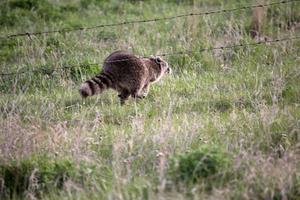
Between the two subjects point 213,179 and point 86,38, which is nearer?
point 213,179

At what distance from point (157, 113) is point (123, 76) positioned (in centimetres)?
109

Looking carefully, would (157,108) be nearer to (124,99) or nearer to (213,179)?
(124,99)

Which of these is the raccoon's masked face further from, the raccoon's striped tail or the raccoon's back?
the raccoon's striped tail

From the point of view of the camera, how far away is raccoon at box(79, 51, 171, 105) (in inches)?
316

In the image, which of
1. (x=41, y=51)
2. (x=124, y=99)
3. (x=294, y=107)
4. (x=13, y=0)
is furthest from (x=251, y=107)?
(x=13, y=0)

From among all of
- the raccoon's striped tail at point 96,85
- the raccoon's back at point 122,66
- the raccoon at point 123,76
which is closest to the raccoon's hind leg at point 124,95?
the raccoon at point 123,76

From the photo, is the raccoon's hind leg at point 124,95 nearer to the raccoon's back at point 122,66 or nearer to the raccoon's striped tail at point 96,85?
the raccoon's back at point 122,66

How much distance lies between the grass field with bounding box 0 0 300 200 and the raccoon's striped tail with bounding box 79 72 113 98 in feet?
0.62

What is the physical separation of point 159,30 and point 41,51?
7.72 feet

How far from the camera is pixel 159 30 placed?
37.3 ft

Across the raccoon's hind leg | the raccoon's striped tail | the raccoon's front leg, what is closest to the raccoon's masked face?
the raccoon's front leg

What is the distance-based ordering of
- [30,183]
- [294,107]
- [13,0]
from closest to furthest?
1. [30,183]
2. [294,107]
3. [13,0]

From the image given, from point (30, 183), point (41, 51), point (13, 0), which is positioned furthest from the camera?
point (13, 0)

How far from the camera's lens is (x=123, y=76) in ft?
27.3
